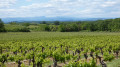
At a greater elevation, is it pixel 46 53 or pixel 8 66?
pixel 46 53

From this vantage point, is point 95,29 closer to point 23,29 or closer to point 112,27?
point 112,27

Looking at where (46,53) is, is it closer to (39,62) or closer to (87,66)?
(39,62)

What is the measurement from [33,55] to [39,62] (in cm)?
253

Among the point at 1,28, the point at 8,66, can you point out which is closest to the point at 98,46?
the point at 8,66

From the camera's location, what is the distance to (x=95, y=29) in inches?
4151

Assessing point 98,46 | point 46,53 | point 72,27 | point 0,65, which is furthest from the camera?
point 72,27

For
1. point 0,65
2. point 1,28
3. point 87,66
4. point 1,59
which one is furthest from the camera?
point 1,28

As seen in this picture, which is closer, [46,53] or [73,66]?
[73,66]

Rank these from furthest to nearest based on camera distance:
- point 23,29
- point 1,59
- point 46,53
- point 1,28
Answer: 1. point 23,29
2. point 1,28
3. point 46,53
4. point 1,59

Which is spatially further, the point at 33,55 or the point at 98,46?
the point at 98,46

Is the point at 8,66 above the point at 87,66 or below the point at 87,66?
below

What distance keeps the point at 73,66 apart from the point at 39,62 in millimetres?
3471

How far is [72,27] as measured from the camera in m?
99.5

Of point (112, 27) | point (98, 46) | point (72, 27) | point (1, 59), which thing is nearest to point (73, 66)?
point (1, 59)
